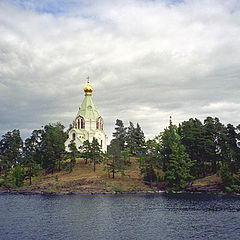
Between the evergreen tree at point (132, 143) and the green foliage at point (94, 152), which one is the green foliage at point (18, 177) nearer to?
the green foliage at point (94, 152)

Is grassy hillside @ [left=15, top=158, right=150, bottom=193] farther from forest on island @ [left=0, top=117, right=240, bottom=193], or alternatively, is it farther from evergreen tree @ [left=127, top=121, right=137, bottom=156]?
evergreen tree @ [left=127, top=121, right=137, bottom=156]

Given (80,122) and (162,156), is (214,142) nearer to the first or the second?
(162,156)

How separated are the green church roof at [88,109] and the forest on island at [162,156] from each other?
12.4 m

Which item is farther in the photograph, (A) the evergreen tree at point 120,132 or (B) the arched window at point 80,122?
(A) the evergreen tree at point 120,132

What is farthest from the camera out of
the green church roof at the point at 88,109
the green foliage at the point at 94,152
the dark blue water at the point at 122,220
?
the green church roof at the point at 88,109

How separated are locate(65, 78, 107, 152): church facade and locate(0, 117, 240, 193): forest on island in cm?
693

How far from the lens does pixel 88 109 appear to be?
106 meters

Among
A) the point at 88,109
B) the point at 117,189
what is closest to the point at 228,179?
the point at 117,189

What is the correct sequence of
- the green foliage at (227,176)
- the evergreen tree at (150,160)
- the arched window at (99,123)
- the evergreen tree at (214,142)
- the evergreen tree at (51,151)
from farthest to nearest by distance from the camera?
the arched window at (99,123)
the evergreen tree at (51,151)
the evergreen tree at (214,142)
the evergreen tree at (150,160)
the green foliage at (227,176)

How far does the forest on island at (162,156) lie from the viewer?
2948 inches

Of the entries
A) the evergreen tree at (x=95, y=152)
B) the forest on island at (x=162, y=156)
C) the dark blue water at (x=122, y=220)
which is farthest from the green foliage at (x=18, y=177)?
the dark blue water at (x=122, y=220)

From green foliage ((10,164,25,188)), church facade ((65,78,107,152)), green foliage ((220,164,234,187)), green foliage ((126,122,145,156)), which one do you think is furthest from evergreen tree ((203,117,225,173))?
green foliage ((10,164,25,188))

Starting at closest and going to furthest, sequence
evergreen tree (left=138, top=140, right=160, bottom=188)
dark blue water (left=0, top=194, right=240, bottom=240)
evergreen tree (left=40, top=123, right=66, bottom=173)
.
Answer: dark blue water (left=0, top=194, right=240, bottom=240)
evergreen tree (left=138, top=140, right=160, bottom=188)
evergreen tree (left=40, top=123, right=66, bottom=173)

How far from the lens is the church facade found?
4048 inches
